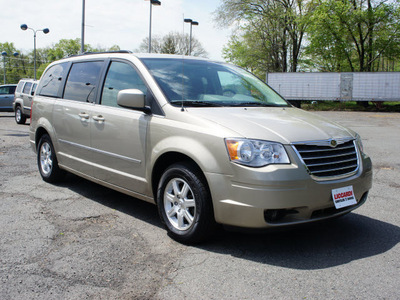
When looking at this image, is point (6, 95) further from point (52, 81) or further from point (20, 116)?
point (52, 81)

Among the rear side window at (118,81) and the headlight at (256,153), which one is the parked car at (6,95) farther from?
the headlight at (256,153)

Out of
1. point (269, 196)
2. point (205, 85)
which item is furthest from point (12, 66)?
point (269, 196)

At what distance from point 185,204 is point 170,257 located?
0.50 m

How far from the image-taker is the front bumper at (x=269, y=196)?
10.7 feet

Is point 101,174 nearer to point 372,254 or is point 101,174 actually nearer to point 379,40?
point 372,254

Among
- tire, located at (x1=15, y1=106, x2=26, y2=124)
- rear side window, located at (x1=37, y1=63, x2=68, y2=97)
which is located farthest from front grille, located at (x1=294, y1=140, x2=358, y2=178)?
tire, located at (x1=15, y1=106, x2=26, y2=124)

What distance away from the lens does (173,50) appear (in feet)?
181

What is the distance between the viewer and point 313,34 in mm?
38438

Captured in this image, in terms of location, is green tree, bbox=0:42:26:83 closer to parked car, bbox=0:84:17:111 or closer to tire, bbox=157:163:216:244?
parked car, bbox=0:84:17:111

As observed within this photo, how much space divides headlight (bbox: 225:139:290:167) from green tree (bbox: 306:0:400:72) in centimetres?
3553

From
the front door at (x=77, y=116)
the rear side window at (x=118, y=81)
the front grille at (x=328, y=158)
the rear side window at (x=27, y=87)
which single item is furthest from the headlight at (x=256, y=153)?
the rear side window at (x=27, y=87)

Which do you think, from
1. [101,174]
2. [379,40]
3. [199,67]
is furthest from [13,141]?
[379,40]

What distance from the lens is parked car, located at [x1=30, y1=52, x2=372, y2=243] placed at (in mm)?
3336

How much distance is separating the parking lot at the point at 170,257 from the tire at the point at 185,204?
14cm
